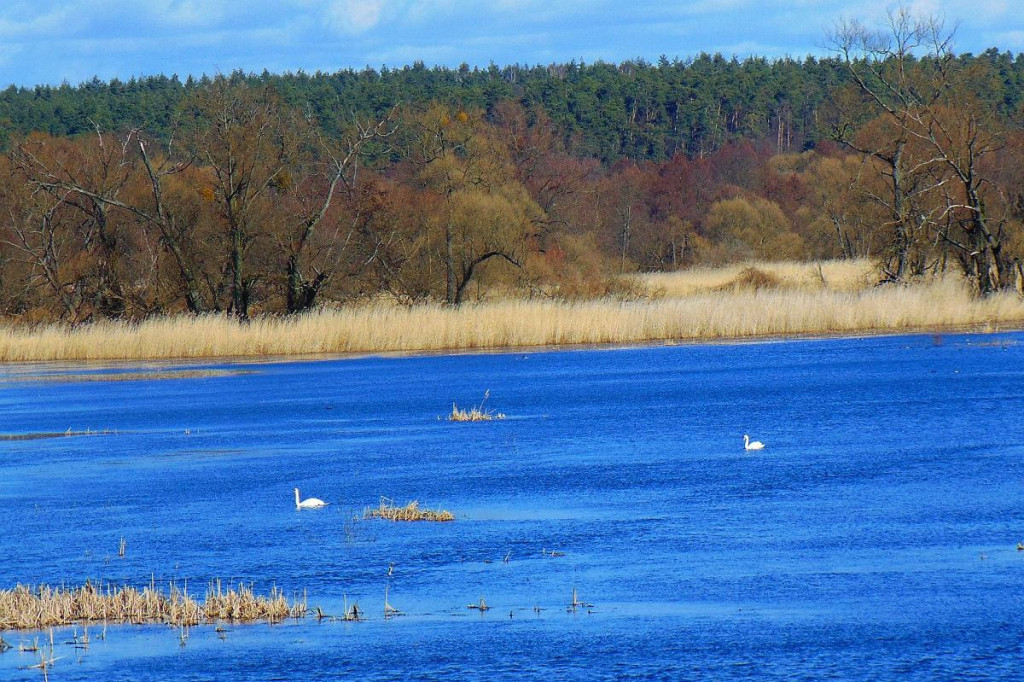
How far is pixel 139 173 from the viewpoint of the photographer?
48750mm

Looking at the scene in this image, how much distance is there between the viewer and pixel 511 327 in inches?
1458

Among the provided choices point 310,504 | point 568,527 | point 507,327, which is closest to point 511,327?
point 507,327

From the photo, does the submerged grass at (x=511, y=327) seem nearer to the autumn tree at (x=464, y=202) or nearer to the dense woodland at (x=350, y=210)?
the dense woodland at (x=350, y=210)

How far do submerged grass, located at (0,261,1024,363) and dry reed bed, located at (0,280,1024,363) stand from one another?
0.03 meters

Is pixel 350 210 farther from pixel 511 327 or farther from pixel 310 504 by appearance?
pixel 310 504

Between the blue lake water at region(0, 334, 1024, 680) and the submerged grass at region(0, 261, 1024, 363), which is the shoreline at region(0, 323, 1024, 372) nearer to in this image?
the submerged grass at region(0, 261, 1024, 363)

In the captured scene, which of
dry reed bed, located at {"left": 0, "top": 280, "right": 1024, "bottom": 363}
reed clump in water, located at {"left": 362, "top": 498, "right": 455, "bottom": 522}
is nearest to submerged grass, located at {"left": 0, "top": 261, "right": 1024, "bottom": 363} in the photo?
dry reed bed, located at {"left": 0, "top": 280, "right": 1024, "bottom": 363}

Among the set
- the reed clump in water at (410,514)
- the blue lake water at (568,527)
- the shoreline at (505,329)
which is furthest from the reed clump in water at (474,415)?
the shoreline at (505,329)

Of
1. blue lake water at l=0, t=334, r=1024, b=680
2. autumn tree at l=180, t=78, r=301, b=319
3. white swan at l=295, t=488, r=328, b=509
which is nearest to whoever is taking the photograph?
blue lake water at l=0, t=334, r=1024, b=680

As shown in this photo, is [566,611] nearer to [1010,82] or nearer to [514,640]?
[514,640]

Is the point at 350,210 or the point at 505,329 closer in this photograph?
the point at 505,329

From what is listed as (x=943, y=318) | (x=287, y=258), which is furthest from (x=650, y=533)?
(x=287, y=258)

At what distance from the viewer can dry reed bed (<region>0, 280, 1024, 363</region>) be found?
1457 inches

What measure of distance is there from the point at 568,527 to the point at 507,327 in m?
24.4
